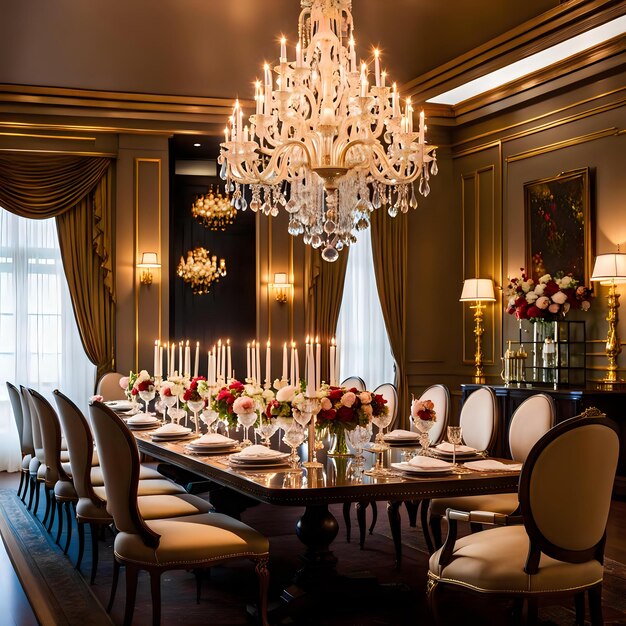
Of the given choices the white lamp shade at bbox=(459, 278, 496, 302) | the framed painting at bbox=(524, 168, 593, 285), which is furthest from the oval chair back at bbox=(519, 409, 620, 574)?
the white lamp shade at bbox=(459, 278, 496, 302)

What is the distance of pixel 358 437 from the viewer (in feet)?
12.6

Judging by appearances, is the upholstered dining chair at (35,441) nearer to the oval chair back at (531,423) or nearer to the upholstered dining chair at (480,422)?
the upholstered dining chair at (480,422)

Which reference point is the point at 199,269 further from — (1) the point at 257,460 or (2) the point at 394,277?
(1) the point at 257,460

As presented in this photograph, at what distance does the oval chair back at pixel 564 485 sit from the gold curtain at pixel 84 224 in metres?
6.13

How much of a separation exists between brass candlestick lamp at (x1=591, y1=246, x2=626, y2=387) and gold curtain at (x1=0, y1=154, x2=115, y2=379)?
458 centimetres

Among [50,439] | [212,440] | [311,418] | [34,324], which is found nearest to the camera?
[311,418]

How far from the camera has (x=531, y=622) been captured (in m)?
3.03

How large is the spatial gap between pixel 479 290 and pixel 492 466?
4.63 m

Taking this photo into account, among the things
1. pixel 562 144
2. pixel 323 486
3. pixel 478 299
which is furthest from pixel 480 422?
pixel 562 144

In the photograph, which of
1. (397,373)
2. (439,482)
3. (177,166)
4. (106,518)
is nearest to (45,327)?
(177,166)

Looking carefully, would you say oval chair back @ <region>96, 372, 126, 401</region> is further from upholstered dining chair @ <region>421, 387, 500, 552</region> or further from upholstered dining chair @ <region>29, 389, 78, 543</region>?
upholstered dining chair @ <region>421, 387, 500, 552</region>

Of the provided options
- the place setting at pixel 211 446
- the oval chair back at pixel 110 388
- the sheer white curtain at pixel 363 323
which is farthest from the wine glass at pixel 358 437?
the sheer white curtain at pixel 363 323

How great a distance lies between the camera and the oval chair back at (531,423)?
4.41 meters

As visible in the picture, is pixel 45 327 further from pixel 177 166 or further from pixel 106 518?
pixel 106 518
